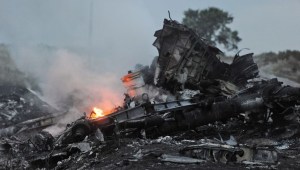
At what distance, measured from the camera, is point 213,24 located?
36562 mm

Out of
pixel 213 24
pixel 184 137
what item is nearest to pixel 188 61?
pixel 184 137

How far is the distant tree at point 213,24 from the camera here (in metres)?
36.4

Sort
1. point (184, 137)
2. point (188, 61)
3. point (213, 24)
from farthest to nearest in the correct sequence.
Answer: point (213, 24) < point (188, 61) < point (184, 137)

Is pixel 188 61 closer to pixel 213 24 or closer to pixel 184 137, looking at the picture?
pixel 184 137

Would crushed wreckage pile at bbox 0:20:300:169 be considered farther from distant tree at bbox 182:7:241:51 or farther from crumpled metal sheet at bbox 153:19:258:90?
distant tree at bbox 182:7:241:51

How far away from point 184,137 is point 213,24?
27677 millimetres

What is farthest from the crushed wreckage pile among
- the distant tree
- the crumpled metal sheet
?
the distant tree

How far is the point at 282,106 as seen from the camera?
405 inches

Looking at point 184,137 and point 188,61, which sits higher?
point 188,61

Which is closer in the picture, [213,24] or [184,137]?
[184,137]

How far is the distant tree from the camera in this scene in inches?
1435

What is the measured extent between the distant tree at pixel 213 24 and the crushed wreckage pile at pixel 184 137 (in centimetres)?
2430

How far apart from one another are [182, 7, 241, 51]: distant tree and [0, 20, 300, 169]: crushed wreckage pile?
24301mm

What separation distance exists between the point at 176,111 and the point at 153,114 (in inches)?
21.8
